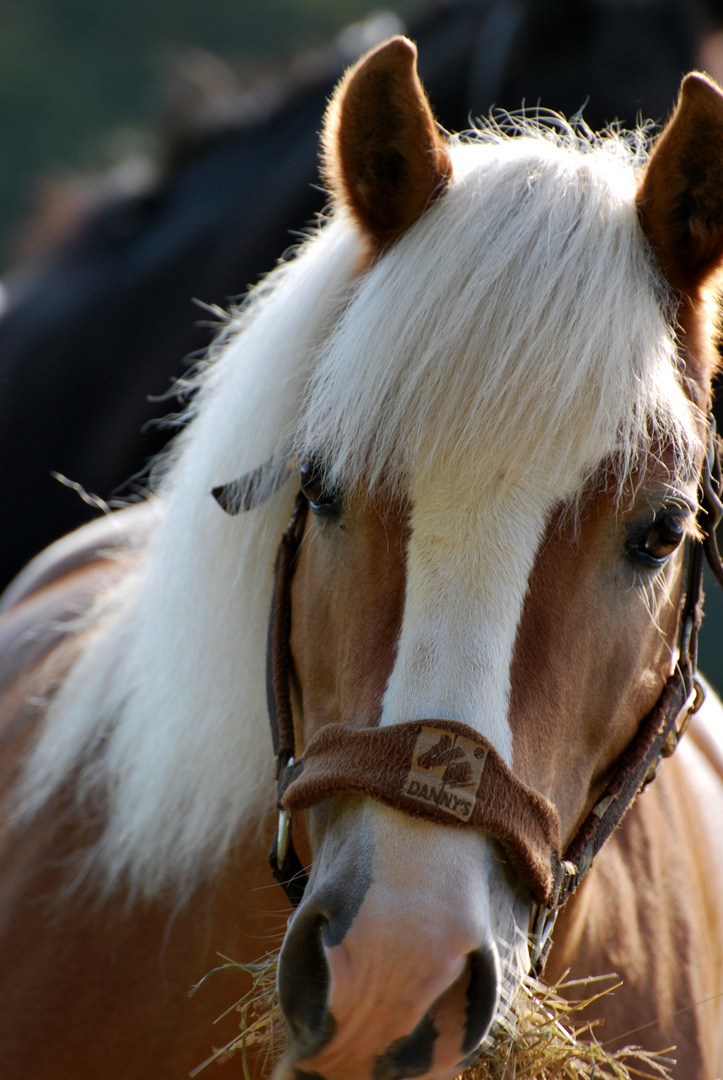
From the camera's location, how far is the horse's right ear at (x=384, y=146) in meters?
1.06

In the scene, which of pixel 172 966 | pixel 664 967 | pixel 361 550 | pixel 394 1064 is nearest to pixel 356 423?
pixel 361 550

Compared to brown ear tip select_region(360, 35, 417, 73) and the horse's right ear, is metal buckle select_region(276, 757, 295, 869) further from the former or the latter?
brown ear tip select_region(360, 35, 417, 73)

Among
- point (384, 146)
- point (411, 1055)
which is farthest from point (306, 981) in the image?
point (384, 146)

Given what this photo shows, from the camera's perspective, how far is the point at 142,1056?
1212 mm

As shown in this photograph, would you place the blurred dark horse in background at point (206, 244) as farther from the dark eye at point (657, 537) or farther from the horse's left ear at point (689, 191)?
the dark eye at point (657, 537)

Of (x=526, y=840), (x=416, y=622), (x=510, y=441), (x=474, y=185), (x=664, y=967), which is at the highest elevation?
(x=474, y=185)

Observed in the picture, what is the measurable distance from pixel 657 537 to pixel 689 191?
0.37 metres

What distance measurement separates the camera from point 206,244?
10.1 ft

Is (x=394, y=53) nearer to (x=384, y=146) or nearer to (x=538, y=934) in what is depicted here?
(x=384, y=146)

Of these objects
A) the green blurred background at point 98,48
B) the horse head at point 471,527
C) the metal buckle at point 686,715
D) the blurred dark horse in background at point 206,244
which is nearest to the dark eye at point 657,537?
the horse head at point 471,527

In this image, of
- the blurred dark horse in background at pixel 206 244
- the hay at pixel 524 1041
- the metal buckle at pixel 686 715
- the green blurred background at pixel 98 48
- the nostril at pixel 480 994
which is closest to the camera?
the nostril at pixel 480 994

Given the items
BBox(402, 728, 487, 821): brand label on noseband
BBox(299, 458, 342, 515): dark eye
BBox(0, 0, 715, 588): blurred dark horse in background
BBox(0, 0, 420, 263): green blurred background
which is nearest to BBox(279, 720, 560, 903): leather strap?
BBox(402, 728, 487, 821): brand label on noseband

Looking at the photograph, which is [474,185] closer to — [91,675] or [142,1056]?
[91,675]

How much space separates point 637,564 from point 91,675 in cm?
85
